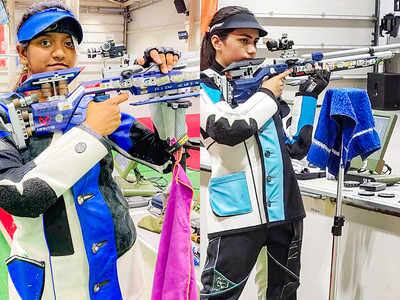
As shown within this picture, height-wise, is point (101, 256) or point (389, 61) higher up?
point (389, 61)

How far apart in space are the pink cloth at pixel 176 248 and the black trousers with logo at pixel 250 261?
320mm

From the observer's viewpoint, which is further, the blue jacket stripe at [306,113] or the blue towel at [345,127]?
the blue towel at [345,127]

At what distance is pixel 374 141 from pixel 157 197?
38.2 inches

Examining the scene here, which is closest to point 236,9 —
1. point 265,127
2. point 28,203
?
point 265,127

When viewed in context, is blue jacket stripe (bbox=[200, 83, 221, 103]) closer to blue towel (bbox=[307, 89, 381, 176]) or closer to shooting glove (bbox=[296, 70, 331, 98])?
shooting glove (bbox=[296, 70, 331, 98])

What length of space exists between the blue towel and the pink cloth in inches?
30.6

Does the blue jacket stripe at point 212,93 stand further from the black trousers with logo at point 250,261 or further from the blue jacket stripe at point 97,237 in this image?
the blue jacket stripe at point 97,237

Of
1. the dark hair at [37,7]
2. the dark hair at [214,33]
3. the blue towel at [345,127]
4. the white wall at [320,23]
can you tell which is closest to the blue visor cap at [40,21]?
the dark hair at [37,7]

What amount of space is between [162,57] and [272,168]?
1.91 feet

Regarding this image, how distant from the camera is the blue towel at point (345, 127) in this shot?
159 cm

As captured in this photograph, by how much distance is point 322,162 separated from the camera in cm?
171

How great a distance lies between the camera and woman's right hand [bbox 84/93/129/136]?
81 cm

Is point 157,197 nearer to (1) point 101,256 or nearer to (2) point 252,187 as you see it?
(1) point 101,256

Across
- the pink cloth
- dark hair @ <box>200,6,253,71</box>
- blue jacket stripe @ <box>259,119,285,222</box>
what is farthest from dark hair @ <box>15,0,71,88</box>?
blue jacket stripe @ <box>259,119,285,222</box>
